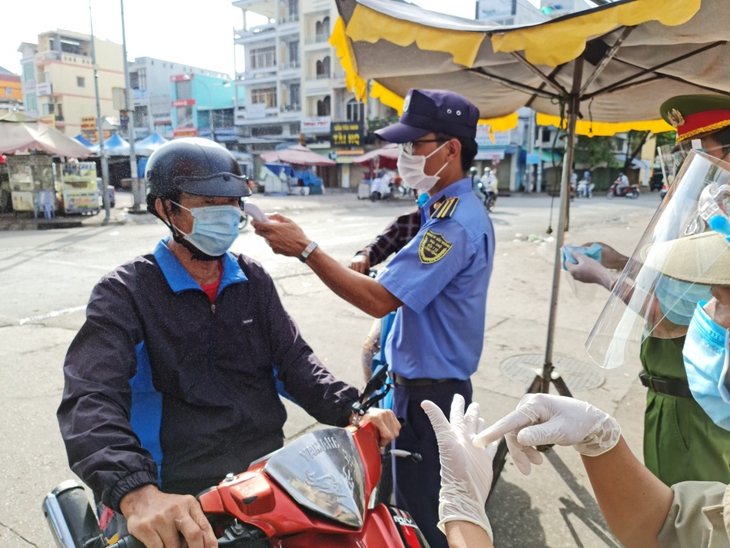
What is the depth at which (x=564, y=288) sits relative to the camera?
7816mm

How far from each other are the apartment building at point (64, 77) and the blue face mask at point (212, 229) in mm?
52487

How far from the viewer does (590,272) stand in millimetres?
2381

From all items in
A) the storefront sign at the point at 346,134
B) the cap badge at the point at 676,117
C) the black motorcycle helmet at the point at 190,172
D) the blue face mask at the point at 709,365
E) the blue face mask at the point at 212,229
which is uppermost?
the storefront sign at the point at 346,134

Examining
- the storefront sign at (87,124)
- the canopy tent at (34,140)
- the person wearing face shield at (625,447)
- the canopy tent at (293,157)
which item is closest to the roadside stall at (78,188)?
the canopy tent at (34,140)

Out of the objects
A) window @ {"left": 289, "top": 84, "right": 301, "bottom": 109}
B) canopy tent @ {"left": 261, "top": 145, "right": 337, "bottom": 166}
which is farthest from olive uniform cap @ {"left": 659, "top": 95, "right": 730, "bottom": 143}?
window @ {"left": 289, "top": 84, "right": 301, "bottom": 109}

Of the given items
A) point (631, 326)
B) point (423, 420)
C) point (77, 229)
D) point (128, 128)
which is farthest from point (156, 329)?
point (128, 128)

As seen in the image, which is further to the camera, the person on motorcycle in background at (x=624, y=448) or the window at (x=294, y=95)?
the window at (x=294, y=95)

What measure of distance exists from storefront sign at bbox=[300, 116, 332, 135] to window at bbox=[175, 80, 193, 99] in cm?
1340

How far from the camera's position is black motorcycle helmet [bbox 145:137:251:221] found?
1862 millimetres

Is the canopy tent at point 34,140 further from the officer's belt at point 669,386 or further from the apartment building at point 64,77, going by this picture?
the apartment building at point 64,77

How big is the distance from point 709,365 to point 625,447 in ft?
0.95

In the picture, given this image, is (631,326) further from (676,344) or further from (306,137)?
(306,137)

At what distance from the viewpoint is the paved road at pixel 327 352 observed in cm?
282

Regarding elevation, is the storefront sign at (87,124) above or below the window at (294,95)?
below
